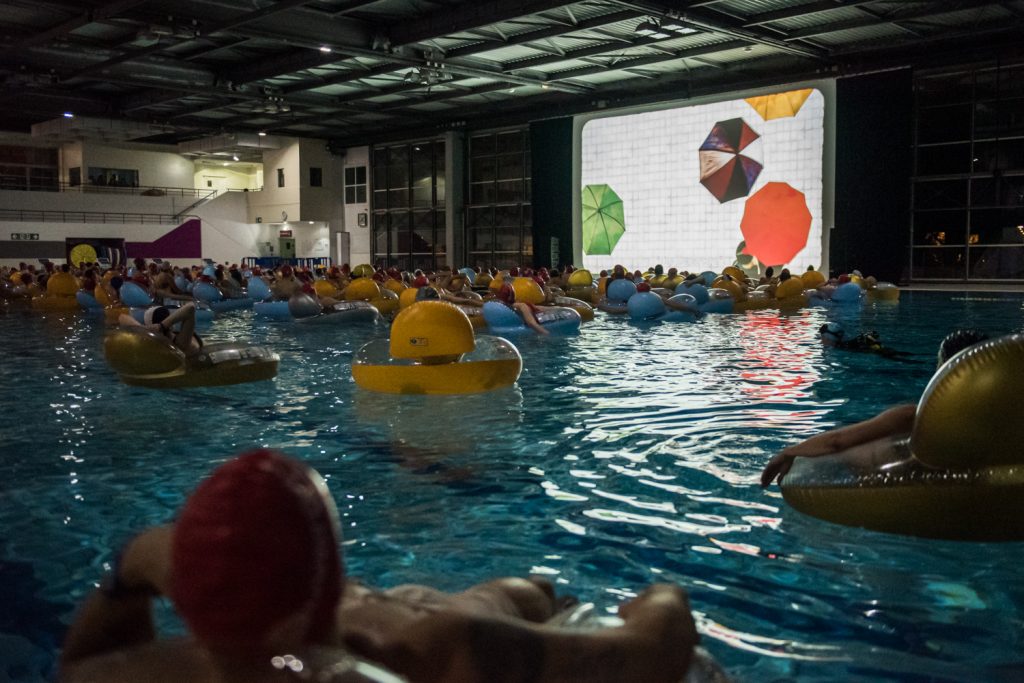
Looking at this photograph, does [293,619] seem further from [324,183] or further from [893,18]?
[324,183]

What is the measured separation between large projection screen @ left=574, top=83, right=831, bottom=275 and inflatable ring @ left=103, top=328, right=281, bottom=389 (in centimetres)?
1867

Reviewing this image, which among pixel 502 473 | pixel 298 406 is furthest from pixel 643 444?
pixel 298 406

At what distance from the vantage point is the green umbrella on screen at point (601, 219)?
1125 inches

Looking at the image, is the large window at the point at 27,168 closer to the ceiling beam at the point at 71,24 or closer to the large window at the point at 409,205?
the large window at the point at 409,205

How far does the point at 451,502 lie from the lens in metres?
4.57

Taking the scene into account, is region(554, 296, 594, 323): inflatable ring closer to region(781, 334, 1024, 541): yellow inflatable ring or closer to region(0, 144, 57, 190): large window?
region(781, 334, 1024, 541): yellow inflatable ring

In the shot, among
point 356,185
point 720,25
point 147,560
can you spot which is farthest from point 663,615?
point 356,185

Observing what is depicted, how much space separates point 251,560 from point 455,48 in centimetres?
2366

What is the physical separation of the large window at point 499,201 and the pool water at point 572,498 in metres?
23.6

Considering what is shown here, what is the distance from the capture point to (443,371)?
8031mm

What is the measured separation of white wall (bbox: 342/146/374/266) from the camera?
129 feet

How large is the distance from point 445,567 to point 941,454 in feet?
6.76

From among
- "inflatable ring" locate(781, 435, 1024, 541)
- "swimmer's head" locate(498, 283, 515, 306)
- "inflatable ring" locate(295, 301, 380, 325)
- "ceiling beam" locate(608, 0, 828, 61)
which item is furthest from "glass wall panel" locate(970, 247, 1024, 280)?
"inflatable ring" locate(781, 435, 1024, 541)

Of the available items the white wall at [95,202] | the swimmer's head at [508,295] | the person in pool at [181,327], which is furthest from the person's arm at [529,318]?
the white wall at [95,202]
